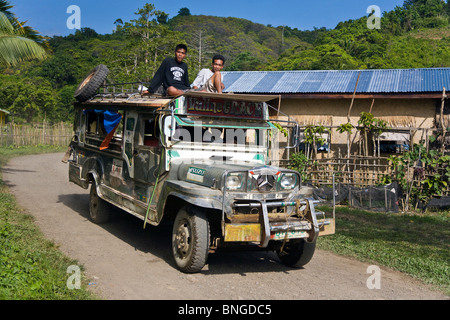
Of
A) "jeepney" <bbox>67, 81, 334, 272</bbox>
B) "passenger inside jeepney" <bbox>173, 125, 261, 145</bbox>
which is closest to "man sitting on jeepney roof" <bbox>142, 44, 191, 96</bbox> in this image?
"jeepney" <bbox>67, 81, 334, 272</bbox>

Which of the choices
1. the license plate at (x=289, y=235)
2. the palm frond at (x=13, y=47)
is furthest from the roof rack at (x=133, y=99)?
the palm frond at (x=13, y=47)

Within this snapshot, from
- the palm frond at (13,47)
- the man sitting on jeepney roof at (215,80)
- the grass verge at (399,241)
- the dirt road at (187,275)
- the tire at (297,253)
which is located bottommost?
the grass verge at (399,241)

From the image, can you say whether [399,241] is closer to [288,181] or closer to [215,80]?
[288,181]

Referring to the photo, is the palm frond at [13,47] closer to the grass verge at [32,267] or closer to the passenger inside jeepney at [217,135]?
the grass verge at [32,267]

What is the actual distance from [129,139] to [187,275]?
2896 mm

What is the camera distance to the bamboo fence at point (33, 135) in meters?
27.8

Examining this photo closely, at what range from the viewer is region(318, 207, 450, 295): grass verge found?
7141mm

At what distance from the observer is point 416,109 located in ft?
45.3

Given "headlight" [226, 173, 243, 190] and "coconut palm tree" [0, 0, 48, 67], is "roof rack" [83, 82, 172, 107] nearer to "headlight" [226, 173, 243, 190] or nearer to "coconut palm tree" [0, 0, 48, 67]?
"headlight" [226, 173, 243, 190]

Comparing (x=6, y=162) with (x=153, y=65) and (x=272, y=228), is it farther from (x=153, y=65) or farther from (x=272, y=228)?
(x=272, y=228)

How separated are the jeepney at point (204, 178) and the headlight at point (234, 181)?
0.01 m

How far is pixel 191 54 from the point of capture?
3067 cm

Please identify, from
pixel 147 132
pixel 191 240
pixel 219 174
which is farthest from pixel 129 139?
pixel 191 240

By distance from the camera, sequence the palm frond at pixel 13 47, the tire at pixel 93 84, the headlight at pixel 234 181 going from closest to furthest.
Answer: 1. the headlight at pixel 234 181
2. the tire at pixel 93 84
3. the palm frond at pixel 13 47
